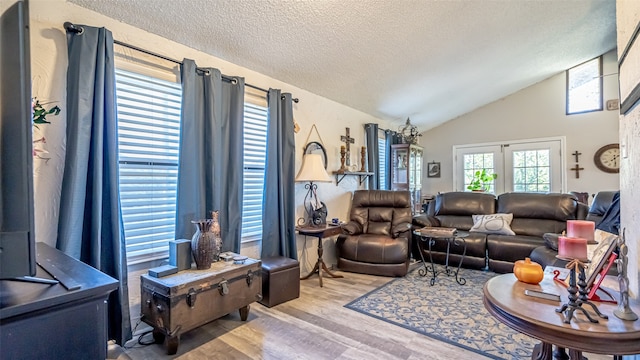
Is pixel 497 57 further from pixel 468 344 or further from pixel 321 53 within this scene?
pixel 468 344

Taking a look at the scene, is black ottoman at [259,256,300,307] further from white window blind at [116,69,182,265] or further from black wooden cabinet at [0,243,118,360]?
black wooden cabinet at [0,243,118,360]

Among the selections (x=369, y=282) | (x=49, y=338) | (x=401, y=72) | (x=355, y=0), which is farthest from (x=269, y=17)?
(x=369, y=282)

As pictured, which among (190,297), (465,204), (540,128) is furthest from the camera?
(540,128)

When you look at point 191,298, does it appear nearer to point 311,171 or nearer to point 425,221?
point 311,171

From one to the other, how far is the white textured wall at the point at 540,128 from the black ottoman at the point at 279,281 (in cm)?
414

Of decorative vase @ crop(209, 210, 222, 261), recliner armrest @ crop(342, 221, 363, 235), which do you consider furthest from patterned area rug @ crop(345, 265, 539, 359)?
decorative vase @ crop(209, 210, 222, 261)

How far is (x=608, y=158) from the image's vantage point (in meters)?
4.83

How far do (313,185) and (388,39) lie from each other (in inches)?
71.3

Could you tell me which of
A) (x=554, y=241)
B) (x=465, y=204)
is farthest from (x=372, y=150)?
(x=554, y=241)

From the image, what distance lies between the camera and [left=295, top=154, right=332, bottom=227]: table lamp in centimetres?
326

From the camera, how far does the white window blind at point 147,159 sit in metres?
2.14

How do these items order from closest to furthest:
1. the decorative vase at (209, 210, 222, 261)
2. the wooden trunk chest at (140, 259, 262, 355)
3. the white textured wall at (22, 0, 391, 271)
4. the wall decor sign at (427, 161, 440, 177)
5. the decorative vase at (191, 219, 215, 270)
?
the white textured wall at (22, 0, 391, 271) < the wooden trunk chest at (140, 259, 262, 355) < the decorative vase at (191, 219, 215, 270) < the decorative vase at (209, 210, 222, 261) < the wall decor sign at (427, 161, 440, 177)

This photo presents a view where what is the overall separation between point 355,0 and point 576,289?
2.31 m

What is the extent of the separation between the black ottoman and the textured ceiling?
1.90m
